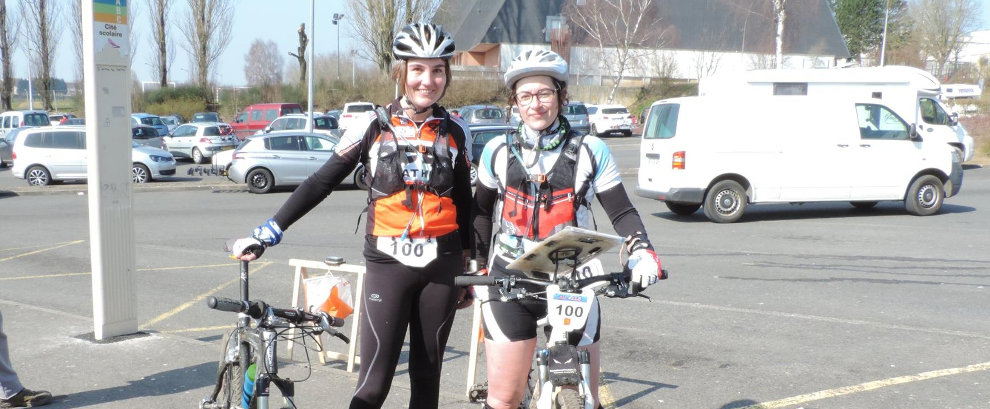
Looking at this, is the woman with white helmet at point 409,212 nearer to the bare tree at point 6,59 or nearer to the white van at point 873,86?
the white van at point 873,86

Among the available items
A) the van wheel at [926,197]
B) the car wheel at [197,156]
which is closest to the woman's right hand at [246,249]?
the van wheel at [926,197]

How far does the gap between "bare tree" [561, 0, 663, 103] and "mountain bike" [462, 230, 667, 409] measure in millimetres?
54508

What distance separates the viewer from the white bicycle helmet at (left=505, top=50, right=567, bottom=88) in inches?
139

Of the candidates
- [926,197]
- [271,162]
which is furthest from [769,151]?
[271,162]

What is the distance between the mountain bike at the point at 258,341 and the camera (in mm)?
3309

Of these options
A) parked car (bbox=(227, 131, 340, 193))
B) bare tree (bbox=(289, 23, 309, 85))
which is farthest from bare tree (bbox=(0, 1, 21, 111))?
parked car (bbox=(227, 131, 340, 193))

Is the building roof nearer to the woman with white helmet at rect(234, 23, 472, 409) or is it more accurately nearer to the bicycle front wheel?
the woman with white helmet at rect(234, 23, 472, 409)

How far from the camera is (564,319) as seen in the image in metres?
Result: 3.23

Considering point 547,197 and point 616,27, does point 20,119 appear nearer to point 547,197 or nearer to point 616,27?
point 616,27

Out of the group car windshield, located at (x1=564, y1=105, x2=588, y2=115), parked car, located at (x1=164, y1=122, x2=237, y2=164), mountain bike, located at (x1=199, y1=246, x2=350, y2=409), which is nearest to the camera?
mountain bike, located at (x1=199, y1=246, x2=350, y2=409)

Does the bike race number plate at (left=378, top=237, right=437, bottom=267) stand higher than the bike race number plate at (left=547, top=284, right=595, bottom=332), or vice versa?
the bike race number plate at (left=378, top=237, right=437, bottom=267)

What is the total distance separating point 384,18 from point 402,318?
154 feet

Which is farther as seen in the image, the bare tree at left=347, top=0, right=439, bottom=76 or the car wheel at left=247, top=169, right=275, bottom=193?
the bare tree at left=347, top=0, right=439, bottom=76

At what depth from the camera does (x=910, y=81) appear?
23.5 metres
